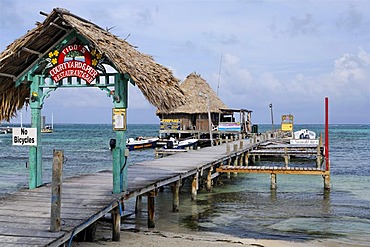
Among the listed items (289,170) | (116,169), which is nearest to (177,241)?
(116,169)

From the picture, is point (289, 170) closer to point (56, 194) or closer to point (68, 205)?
point (68, 205)

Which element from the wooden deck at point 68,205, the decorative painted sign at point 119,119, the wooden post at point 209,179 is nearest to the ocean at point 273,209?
the wooden post at point 209,179

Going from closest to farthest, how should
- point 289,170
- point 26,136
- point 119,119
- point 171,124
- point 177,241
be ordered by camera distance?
point 119,119
point 177,241
point 26,136
point 289,170
point 171,124

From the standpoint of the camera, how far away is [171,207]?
44.1 ft

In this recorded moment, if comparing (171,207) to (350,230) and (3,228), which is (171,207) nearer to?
(350,230)

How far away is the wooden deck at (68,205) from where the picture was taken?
619 cm

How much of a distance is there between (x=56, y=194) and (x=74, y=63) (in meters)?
3.44

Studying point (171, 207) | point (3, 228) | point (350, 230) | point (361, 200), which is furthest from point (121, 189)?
point (361, 200)

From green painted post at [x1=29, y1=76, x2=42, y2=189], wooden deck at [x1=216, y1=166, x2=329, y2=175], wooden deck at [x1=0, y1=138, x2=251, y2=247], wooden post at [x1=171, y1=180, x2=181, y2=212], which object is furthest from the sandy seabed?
wooden deck at [x1=216, y1=166, x2=329, y2=175]

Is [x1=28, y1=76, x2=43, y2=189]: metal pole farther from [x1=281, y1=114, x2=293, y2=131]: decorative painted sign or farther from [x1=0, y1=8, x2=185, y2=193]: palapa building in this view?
[x1=281, y1=114, x2=293, y2=131]: decorative painted sign

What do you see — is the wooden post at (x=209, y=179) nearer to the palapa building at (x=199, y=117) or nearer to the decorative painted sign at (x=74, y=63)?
the decorative painted sign at (x=74, y=63)

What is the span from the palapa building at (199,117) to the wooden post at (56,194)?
94.7 feet

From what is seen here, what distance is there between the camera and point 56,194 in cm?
637

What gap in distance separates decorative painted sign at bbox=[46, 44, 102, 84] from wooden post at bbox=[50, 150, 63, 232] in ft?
9.19
